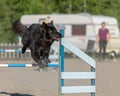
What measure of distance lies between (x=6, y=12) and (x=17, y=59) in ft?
42.5

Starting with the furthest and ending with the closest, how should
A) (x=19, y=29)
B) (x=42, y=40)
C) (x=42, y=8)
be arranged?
(x=42, y=8), (x=19, y=29), (x=42, y=40)

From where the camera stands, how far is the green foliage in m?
33.8

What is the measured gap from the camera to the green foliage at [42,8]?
33.8 metres

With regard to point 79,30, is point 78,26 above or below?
above

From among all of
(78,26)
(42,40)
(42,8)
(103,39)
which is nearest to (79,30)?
(78,26)

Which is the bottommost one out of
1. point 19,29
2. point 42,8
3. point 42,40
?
point 42,8

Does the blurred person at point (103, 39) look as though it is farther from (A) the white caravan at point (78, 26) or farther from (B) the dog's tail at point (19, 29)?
(B) the dog's tail at point (19, 29)

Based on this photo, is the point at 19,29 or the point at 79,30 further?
the point at 79,30

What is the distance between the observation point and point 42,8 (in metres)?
35.7

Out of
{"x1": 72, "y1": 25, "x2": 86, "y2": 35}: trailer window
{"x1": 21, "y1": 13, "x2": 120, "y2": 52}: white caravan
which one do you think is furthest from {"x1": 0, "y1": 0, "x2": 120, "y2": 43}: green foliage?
{"x1": 72, "y1": 25, "x2": 86, "y2": 35}: trailer window

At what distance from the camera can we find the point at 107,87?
41.3 ft

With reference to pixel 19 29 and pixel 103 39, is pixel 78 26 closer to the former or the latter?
pixel 103 39

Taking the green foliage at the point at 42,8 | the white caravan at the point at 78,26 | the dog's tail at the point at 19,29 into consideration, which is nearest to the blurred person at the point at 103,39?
the white caravan at the point at 78,26

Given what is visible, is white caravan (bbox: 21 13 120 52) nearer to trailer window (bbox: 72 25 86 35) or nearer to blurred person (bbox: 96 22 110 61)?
trailer window (bbox: 72 25 86 35)
